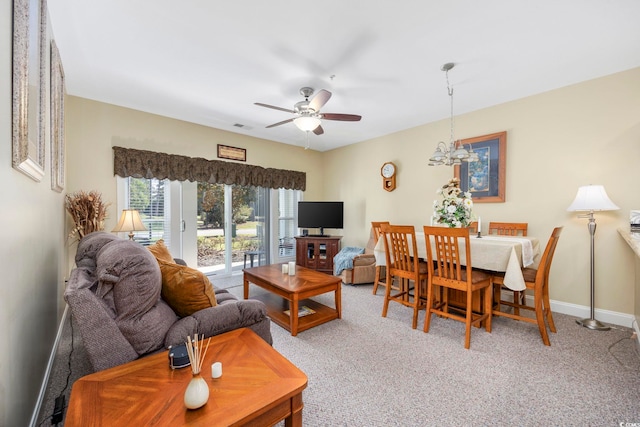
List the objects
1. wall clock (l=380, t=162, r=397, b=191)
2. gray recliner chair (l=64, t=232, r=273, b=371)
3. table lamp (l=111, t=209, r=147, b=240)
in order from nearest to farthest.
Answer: gray recliner chair (l=64, t=232, r=273, b=371)
table lamp (l=111, t=209, r=147, b=240)
wall clock (l=380, t=162, r=397, b=191)

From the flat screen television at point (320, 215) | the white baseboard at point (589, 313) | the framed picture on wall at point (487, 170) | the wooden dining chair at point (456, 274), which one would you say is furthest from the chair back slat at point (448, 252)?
the flat screen television at point (320, 215)

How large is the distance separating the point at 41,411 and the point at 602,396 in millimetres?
3513

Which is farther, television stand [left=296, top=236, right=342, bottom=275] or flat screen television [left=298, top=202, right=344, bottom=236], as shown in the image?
flat screen television [left=298, top=202, right=344, bottom=236]

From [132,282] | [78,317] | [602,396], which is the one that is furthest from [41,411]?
[602,396]

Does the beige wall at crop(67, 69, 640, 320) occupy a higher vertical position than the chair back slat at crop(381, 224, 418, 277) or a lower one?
higher

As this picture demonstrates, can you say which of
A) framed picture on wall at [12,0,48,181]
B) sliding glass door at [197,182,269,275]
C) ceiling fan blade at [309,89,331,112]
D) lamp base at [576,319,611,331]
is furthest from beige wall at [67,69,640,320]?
ceiling fan blade at [309,89,331,112]

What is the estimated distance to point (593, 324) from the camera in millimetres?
2703

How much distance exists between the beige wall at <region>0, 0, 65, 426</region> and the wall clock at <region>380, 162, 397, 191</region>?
4323 mm

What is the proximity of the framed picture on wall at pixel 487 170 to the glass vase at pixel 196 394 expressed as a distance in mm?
3764

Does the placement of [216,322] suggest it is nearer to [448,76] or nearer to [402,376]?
[402,376]

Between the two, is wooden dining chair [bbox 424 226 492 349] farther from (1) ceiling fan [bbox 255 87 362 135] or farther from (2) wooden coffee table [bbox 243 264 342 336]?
(1) ceiling fan [bbox 255 87 362 135]

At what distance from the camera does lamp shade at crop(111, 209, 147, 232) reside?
321 cm

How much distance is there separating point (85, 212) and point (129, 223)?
464mm

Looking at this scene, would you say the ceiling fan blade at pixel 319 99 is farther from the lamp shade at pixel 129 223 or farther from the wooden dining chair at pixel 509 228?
the wooden dining chair at pixel 509 228
